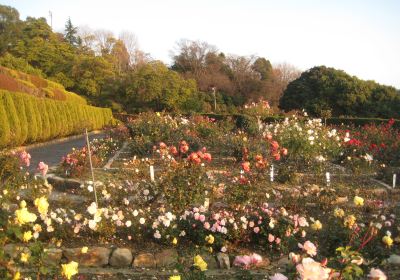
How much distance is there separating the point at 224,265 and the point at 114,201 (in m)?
2.24

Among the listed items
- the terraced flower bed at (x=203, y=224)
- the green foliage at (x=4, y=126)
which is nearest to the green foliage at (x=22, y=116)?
the green foliage at (x=4, y=126)

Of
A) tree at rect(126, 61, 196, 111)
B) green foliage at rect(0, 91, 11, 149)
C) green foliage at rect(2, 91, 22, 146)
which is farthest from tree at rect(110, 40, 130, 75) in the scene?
green foliage at rect(0, 91, 11, 149)

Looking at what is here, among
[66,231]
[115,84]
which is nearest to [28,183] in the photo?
[66,231]

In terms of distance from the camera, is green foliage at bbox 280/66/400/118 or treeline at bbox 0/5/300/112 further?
treeline at bbox 0/5/300/112

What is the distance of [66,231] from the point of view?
4.53 m

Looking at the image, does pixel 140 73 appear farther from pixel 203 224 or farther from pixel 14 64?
pixel 203 224

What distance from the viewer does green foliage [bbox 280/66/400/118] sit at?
93.7ft

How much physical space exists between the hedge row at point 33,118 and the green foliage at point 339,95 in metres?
15.6

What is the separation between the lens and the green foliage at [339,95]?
Result: 28562mm

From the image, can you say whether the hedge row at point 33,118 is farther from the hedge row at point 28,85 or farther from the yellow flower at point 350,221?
the yellow flower at point 350,221

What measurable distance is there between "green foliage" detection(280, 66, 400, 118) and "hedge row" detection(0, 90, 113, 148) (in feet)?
51.1

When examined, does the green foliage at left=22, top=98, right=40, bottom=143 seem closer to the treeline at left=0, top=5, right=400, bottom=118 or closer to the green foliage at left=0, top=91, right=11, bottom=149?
the green foliage at left=0, top=91, right=11, bottom=149

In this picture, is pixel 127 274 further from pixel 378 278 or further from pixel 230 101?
pixel 230 101

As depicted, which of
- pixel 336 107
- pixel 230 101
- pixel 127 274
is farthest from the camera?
pixel 230 101
